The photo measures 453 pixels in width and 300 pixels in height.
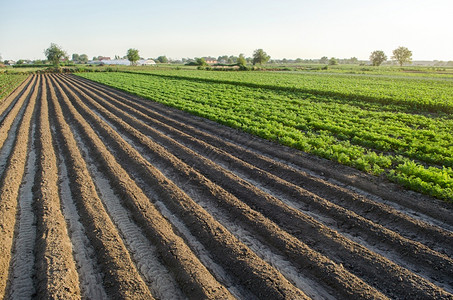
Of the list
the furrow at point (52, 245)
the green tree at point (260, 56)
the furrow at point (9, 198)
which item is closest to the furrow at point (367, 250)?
the furrow at point (52, 245)

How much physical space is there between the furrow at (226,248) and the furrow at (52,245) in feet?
8.37

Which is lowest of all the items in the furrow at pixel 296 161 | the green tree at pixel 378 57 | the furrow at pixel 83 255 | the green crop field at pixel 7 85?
the furrow at pixel 83 255

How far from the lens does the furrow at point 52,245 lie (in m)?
4.86

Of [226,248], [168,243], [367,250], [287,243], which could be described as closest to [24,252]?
[168,243]

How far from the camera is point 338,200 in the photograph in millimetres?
8008

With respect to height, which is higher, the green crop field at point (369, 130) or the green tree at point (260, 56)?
the green tree at point (260, 56)

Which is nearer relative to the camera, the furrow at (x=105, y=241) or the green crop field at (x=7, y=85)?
the furrow at (x=105, y=241)

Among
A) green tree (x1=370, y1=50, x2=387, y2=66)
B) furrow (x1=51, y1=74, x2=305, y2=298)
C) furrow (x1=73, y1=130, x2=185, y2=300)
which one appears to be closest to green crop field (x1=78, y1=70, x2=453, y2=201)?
furrow (x1=51, y1=74, x2=305, y2=298)

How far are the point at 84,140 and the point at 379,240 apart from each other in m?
12.6

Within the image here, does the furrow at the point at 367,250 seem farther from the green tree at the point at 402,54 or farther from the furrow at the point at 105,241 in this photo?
the green tree at the point at 402,54

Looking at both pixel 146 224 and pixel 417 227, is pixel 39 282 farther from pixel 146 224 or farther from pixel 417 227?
pixel 417 227

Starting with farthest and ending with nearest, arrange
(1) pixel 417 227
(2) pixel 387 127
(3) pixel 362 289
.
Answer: (2) pixel 387 127 → (1) pixel 417 227 → (3) pixel 362 289

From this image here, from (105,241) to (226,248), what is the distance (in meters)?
2.62

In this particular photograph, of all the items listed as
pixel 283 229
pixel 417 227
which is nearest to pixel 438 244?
pixel 417 227
